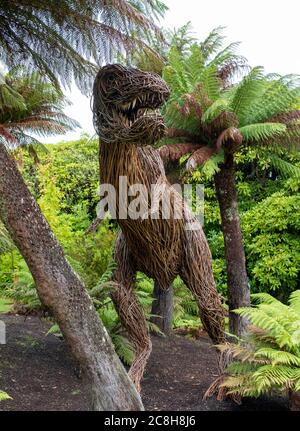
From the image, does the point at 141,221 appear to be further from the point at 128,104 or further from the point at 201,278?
the point at 128,104

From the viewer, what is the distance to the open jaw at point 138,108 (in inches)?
157

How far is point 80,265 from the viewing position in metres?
6.30

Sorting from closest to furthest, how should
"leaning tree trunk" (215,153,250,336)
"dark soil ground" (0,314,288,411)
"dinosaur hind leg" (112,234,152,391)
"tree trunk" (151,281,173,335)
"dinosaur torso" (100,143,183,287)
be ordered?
"dinosaur torso" (100,143,183,287)
"dark soil ground" (0,314,288,411)
"dinosaur hind leg" (112,234,152,391)
"leaning tree trunk" (215,153,250,336)
"tree trunk" (151,281,173,335)

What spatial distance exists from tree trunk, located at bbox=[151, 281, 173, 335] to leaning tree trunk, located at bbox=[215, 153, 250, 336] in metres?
1.50

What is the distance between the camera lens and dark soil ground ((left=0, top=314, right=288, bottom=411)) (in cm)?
458

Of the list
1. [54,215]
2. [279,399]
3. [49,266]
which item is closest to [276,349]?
[279,399]

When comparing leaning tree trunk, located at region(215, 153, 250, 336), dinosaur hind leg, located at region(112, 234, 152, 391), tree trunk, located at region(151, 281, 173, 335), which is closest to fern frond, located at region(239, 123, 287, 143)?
leaning tree trunk, located at region(215, 153, 250, 336)

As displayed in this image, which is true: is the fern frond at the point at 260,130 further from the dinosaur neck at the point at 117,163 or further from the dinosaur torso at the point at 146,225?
the dinosaur neck at the point at 117,163

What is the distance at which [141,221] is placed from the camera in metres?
4.30

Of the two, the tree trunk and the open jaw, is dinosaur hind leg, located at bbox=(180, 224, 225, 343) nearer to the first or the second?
the open jaw

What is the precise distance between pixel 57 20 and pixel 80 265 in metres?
2.81

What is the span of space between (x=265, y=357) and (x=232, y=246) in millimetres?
1592

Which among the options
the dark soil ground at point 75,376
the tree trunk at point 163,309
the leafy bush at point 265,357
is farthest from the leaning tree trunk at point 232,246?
the tree trunk at point 163,309

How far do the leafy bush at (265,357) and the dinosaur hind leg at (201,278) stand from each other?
0.97 feet
